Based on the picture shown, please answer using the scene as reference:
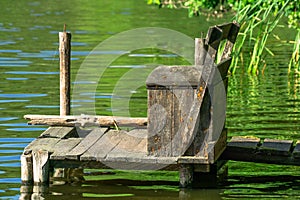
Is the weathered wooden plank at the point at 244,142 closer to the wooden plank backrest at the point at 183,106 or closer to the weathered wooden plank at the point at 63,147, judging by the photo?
the wooden plank backrest at the point at 183,106

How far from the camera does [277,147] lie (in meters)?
11.1

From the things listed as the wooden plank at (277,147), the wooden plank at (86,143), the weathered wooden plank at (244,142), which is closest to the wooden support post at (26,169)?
the wooden plank at (86,143)

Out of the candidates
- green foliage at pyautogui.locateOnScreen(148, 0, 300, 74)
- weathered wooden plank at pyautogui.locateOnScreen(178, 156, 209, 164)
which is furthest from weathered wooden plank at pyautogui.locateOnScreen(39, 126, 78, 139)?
green foliage at pyautogui.locateOnScreen(148, 0, 300, 74)

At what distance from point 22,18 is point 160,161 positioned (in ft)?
99.2

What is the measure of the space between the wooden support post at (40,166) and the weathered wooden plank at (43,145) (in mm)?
134

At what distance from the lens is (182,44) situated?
30469 mm

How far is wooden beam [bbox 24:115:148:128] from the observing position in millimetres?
Result: 11781

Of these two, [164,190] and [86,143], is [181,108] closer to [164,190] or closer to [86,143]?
[164,190]

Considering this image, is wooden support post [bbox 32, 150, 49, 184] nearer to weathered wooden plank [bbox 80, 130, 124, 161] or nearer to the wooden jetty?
the wooden jetty

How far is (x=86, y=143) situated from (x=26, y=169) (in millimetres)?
824

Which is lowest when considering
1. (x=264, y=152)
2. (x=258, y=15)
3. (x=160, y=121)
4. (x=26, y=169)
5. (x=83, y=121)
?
(x=26, y=169)

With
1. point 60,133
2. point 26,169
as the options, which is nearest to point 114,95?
point 60,133

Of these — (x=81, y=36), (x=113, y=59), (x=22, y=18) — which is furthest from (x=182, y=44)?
(x=22, y=18)

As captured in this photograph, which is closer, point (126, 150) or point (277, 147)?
point (126, 150)
